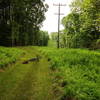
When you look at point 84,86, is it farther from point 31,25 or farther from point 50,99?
point 31,25

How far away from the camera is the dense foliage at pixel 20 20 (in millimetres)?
32062

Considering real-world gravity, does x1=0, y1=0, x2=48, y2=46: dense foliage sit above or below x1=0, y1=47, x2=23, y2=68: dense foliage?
above

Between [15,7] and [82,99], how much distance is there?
3329cm

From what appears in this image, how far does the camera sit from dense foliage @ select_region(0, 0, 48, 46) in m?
32.1

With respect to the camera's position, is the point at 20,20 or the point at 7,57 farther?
the point at 20,20

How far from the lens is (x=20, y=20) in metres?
38.7

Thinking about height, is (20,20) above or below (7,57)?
above

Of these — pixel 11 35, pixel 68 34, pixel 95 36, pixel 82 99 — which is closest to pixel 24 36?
pixel 11 35

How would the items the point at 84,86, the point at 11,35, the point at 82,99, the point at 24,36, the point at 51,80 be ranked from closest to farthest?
the point at 82,99, the point at 84,86, the point at 51,80, the point at 11,35, the point at 24,36

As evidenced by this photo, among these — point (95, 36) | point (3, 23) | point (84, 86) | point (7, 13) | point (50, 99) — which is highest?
point (7, 13)

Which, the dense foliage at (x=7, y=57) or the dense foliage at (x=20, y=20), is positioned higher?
the dense foliage at (x=20, y=20)

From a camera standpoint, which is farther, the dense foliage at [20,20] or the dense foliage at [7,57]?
the dense foliage at [20,20]

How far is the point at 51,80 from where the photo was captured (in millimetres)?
7020

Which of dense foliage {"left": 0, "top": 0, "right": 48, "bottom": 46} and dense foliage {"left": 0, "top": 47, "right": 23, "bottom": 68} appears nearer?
dense foliage {"left": 0, "top": 47, "right": 23, "bottom": 68}
